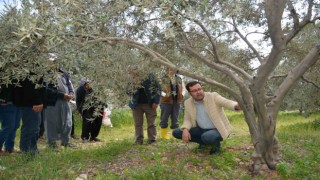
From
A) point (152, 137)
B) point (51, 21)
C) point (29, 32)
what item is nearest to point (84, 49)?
point (51, 21)

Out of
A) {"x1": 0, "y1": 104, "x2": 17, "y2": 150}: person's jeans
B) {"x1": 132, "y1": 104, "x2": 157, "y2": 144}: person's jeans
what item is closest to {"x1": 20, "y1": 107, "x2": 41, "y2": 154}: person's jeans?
{"x1": 0, "y1": 104, "x2": 17, "y2": 150}: person's jeans

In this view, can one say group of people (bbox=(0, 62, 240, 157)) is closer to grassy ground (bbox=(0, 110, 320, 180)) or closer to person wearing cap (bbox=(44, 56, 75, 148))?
person wearing cap (bbox=(44, 56, 75, 148))

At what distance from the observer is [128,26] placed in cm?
543

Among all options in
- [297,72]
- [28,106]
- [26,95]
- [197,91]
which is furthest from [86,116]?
[297,72]

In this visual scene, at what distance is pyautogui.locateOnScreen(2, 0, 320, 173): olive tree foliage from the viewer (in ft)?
12.9

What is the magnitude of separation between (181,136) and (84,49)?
3013mm

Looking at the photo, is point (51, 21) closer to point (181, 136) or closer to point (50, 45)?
point (50, 45)

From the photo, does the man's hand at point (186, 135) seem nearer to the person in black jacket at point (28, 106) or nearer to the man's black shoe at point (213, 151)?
the man's black shoe at point (213, 151)

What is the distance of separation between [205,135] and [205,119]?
458 millimetres

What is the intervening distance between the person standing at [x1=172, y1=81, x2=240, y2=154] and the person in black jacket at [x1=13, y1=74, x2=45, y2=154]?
2608mm

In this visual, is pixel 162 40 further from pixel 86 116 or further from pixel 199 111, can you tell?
pixel 86 116

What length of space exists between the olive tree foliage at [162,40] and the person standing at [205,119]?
0.54 m

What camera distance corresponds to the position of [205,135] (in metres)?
6.45

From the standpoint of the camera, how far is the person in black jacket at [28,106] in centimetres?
650
